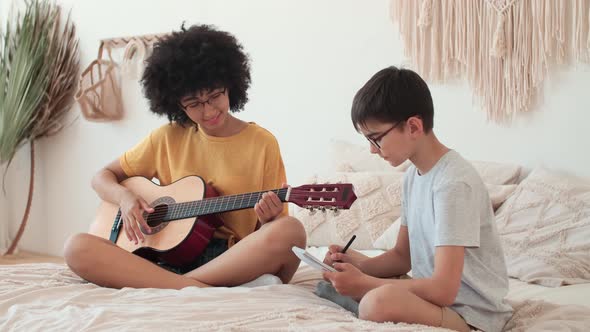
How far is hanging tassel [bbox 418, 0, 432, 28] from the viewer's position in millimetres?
3014

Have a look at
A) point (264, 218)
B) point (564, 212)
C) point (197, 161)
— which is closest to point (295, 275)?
point (264, 218)

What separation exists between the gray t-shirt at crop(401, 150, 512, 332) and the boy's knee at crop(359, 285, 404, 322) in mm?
138

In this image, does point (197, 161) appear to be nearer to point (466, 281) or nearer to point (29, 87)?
point (466, 281)

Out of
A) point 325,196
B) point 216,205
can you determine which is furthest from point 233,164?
point 325,196

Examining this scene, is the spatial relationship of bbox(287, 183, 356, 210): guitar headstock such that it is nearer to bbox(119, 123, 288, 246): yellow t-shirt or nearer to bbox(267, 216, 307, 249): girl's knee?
bbox(267, 216, 307, 249): girl's knee

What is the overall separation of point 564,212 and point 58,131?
3.08m

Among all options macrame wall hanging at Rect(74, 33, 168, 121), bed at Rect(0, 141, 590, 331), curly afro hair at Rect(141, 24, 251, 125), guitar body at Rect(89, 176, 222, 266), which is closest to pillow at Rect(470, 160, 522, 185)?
bed at Rect(0, 141, 590, 331)

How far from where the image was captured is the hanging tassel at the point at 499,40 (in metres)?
2.81

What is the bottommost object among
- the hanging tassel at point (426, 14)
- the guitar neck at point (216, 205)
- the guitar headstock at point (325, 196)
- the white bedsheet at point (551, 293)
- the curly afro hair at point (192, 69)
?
the white bedsheet at point (551, 293)

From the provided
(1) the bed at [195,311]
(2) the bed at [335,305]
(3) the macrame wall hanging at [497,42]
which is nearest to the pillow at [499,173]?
(2) the bed at [335,305]

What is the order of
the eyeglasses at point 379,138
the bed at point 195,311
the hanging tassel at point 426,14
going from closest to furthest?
the bed at point 195,311 < the eyeglasses at point 379,138 < the hanging tassel at point 426,14

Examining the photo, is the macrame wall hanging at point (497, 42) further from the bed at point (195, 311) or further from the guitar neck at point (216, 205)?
the guitar neck at point (216, 205)

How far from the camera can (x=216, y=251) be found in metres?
2.23

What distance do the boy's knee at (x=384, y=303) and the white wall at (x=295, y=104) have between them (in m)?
1.48
